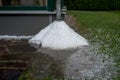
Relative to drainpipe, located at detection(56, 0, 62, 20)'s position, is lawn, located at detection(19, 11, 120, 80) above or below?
below

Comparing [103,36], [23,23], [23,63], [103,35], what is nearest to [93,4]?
[103,35]

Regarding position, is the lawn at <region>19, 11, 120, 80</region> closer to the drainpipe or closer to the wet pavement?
the wet pavement

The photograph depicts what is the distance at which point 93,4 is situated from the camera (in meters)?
16.4

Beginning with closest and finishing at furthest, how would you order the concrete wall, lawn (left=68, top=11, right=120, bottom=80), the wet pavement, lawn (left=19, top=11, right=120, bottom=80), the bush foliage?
the wet pavement < lawn (left=19, top=11, right=120, bottom=80) < lawn (left=68, top=11, right=120, bottom=80) < the concrete wall < the bush foliage

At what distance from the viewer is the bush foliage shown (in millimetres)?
16438

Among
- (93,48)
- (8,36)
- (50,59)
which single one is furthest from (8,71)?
(8,36)

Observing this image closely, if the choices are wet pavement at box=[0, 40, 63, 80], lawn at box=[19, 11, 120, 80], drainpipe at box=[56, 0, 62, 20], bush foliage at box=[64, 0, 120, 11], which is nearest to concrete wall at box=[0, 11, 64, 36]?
drainpipe at box=[56, 0, 62, 20]

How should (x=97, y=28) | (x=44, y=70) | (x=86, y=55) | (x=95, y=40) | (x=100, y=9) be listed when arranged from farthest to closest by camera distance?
1. (x=100, y=9)
2. (x=97, y=28)
3. (x=95, y=40)
4. (x=86, y=55)
5. (x=44, y=70)

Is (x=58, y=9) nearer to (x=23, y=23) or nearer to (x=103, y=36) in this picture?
(x=23, y=23)

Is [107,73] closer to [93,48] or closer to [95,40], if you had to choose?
[93,48]

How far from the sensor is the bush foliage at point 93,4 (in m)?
16.4

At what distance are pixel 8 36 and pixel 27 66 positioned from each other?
2.57m

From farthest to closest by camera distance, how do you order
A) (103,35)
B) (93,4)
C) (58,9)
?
(93,4), (103,35), (58,9)

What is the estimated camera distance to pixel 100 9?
1658 centimetres
